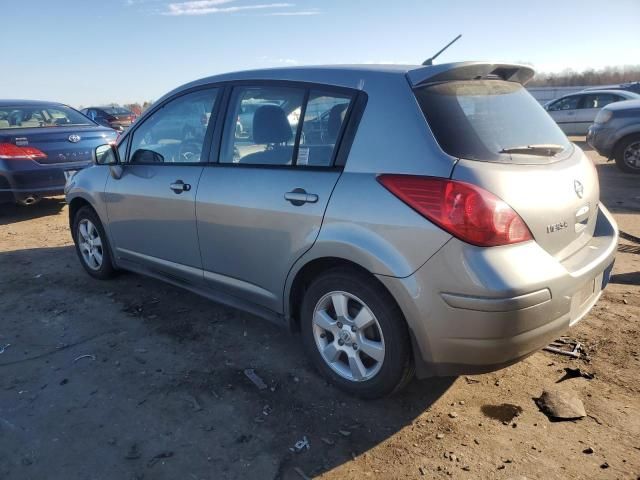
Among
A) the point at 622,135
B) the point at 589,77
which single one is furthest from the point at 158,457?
the point at 589,77

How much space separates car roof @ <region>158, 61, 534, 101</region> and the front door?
63cm

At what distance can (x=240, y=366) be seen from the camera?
328 cm

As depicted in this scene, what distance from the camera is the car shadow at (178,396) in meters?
2.47

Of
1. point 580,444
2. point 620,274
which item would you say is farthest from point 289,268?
point 620,274

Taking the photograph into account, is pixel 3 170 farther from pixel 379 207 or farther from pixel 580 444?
pixel 580 444

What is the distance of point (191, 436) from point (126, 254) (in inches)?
87.4

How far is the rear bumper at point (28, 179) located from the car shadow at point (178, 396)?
129 inches

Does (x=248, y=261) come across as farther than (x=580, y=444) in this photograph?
Yes

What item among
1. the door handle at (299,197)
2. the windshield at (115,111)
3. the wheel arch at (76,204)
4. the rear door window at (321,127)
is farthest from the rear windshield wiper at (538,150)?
the windshield at (115,111)

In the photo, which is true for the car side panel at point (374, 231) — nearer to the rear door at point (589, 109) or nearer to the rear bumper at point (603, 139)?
the rear bumper at point (603, 139)

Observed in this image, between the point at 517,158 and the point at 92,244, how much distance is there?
390 centimetres

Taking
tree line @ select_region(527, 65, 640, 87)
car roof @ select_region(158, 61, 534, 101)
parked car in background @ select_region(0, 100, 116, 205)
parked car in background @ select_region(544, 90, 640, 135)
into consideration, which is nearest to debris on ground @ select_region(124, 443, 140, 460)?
car roof @ select_region(158, 61, 534, 101)

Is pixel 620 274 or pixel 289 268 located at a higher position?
pixel 289 268

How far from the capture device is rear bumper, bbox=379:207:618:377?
223 centimetres
